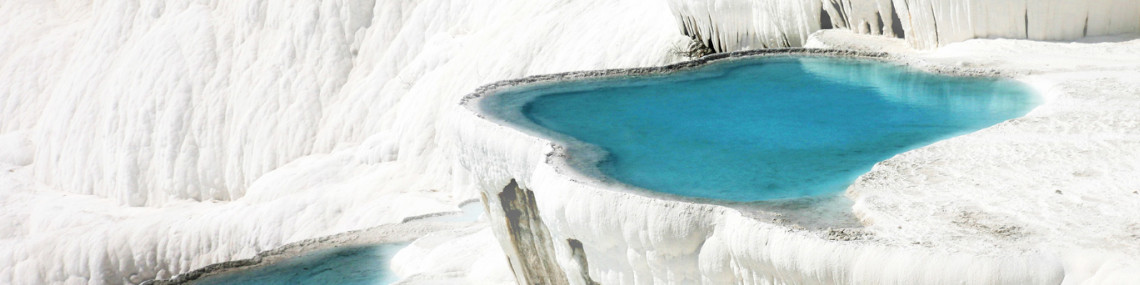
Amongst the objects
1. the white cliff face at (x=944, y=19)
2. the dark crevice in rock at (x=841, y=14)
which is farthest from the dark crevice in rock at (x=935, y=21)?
the dark crevice in rock at (x=841, y=14)

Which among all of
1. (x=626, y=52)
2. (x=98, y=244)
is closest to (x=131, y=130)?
(x=98, y=244)

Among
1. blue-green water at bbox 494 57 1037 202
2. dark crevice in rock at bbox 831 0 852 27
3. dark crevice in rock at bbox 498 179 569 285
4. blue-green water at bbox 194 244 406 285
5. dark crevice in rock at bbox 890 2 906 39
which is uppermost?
dark crevice in rock at bbox 831 0 852 27

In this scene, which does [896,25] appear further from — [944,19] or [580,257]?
[580,257]

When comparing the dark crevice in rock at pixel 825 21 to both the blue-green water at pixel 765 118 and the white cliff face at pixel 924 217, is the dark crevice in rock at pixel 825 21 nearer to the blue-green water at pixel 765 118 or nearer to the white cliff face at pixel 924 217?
the blue-green water at pixel 765 118

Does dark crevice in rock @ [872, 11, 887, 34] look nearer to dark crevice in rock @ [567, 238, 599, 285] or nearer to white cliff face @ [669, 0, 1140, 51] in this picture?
white cliff face @ [669, 0, 1140, 51]

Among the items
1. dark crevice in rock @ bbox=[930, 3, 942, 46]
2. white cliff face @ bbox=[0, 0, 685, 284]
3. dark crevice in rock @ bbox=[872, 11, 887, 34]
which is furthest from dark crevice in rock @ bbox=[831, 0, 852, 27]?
white cliff face @ bbox=[0, 0, 685, 284]

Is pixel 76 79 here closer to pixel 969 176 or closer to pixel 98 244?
pixel 98 244
